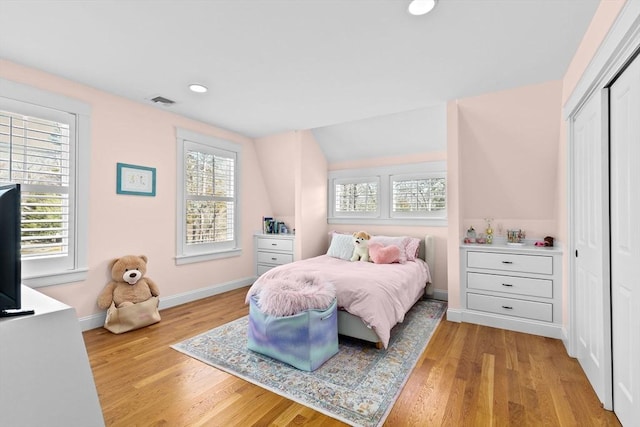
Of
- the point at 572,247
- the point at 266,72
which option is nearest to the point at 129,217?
the point at 266,72

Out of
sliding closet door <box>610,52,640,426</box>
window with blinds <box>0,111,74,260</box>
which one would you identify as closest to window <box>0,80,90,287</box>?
window with blinds <box>0,111,74,260</box>

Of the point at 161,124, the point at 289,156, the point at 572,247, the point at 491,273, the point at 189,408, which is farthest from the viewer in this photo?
the point at 289,156

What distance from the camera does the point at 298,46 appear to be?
7.26ft

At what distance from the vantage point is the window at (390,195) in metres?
4.13

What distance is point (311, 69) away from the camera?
257 cm

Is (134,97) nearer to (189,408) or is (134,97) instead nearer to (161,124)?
(161,124)

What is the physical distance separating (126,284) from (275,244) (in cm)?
207

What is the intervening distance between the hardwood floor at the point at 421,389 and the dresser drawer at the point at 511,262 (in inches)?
25.2

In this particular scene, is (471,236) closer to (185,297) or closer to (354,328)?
(354,328)

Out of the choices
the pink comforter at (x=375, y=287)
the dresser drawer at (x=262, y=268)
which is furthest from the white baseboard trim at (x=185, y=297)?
the pink comforter at (x=375, y=287)

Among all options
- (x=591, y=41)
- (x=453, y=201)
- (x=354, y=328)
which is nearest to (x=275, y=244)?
(x=354, y=328)

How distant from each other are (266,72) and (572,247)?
2.94 metres

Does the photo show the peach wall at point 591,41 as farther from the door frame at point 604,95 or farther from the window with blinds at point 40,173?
the window with blinds at point 40,173

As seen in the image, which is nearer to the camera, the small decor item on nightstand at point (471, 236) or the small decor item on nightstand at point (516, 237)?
the small decor item on nightstand at point (516, 237)
